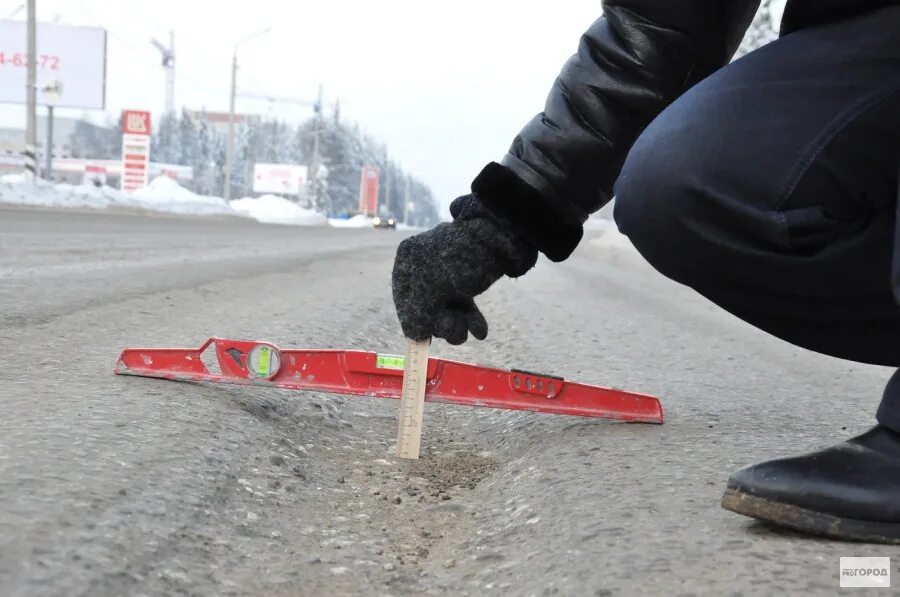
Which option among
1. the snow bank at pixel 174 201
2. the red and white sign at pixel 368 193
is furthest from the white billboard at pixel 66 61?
the red and white sign at pixel 368 193

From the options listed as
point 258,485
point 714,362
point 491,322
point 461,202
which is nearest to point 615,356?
point 714,362

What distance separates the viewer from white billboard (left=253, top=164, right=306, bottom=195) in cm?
9362

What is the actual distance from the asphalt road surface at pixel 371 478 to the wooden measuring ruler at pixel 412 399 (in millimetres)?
59

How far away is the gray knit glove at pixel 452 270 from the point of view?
193cm

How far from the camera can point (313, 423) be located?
7.95 ft

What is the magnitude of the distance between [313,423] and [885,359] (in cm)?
138

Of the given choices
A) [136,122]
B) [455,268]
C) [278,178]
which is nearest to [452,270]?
[455,268]

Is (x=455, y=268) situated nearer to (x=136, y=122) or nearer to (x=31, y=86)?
(x=31, y=86)

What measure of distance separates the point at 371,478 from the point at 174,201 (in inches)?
1317

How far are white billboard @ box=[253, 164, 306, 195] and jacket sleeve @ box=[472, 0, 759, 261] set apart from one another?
3658 inches

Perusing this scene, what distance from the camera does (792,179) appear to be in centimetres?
143

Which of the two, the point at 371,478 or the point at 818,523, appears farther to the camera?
the point at 371,478

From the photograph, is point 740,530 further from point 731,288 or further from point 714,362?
point 714,362

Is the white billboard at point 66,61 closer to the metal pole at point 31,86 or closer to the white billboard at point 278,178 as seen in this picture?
the metal pole at point 31,86
